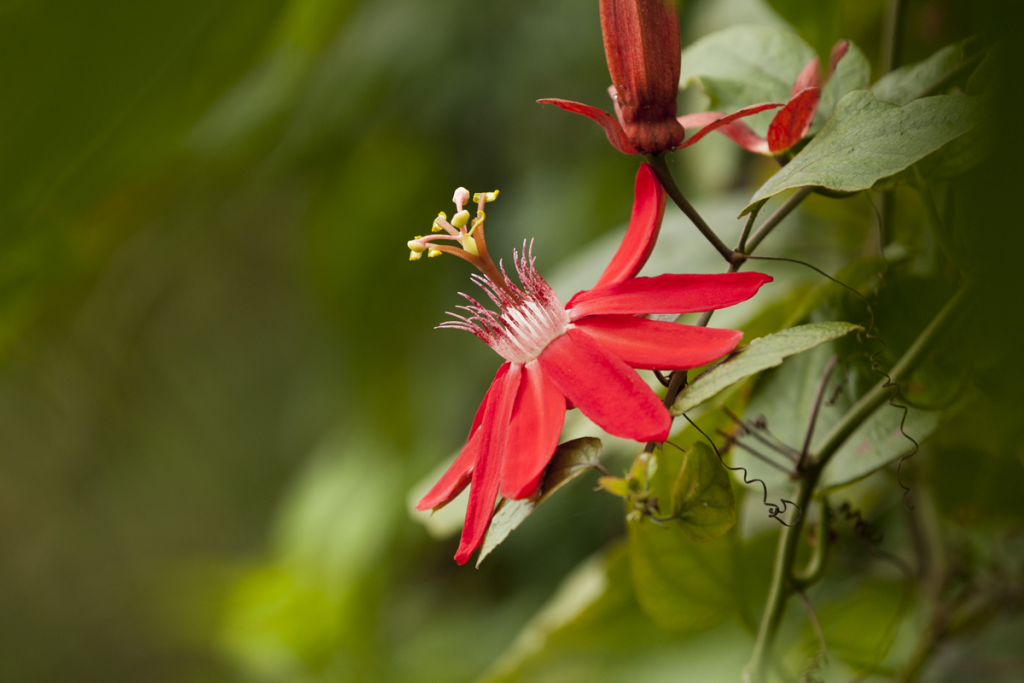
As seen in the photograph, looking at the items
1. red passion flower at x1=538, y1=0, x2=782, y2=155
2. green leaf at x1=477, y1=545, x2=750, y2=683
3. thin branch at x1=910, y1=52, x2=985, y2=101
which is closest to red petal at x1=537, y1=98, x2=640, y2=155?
red passion flower at x1=538, y1=0, x2=782, y2=155

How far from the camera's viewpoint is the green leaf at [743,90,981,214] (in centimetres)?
19

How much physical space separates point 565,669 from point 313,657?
504 millimetres

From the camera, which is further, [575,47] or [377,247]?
[377,247]

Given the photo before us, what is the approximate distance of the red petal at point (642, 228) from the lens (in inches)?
9.3

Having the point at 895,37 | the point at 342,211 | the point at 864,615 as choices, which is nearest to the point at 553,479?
the point at 895,37

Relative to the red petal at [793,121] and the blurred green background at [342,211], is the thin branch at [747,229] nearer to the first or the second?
the red petal at [793,121]

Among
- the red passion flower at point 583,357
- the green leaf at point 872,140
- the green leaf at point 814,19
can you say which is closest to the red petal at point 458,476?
the red passion flower at point 583,357

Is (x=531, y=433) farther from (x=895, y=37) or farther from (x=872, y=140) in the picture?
(x=895, y=37)

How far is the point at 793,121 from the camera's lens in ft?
0.81

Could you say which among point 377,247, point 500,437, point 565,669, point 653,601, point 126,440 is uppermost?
point 126,440

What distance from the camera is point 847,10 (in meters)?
0.54

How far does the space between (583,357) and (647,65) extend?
3.8 inches

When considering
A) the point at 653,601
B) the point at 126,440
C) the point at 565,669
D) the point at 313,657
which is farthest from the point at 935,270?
the point at 126,440

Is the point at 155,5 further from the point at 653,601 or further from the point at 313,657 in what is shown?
the point at 313,657
